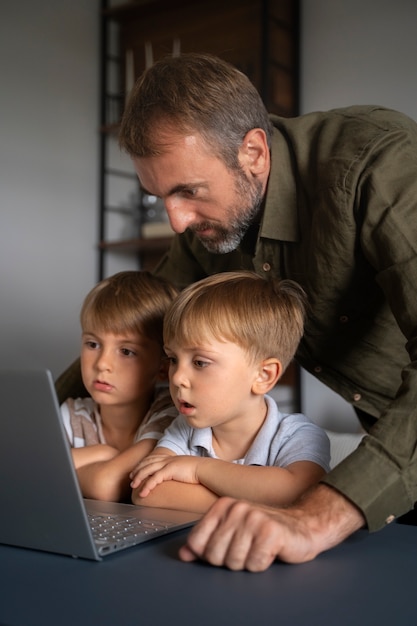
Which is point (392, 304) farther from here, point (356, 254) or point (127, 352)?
point (127, 352)

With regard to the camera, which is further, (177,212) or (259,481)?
(177,212)

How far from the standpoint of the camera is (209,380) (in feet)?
3.59

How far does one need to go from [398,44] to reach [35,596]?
2674 mm

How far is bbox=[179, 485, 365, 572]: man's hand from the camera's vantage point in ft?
2.32

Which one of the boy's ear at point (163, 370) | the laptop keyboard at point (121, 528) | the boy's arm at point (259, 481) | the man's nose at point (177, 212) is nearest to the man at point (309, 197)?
the man's nose at point (177, 212)

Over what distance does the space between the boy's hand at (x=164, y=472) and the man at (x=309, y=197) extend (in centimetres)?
25

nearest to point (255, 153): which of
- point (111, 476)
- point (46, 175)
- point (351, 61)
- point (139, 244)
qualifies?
point (111, 476)

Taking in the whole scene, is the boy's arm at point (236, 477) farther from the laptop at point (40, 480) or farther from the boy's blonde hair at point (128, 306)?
the boy's blonde hair at point (128, 306)

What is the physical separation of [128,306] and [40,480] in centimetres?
64

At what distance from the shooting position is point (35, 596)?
63cm

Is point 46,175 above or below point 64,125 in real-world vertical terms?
below

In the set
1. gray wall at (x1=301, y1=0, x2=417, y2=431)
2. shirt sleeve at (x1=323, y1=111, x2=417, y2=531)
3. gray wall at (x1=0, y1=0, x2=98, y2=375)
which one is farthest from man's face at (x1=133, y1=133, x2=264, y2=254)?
gray wall at (x1=0, y1=0, x2=98, y2=375)

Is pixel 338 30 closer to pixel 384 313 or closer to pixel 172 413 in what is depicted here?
pixel 384 313

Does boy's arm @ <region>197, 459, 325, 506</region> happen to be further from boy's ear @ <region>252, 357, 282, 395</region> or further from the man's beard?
the man's beard
